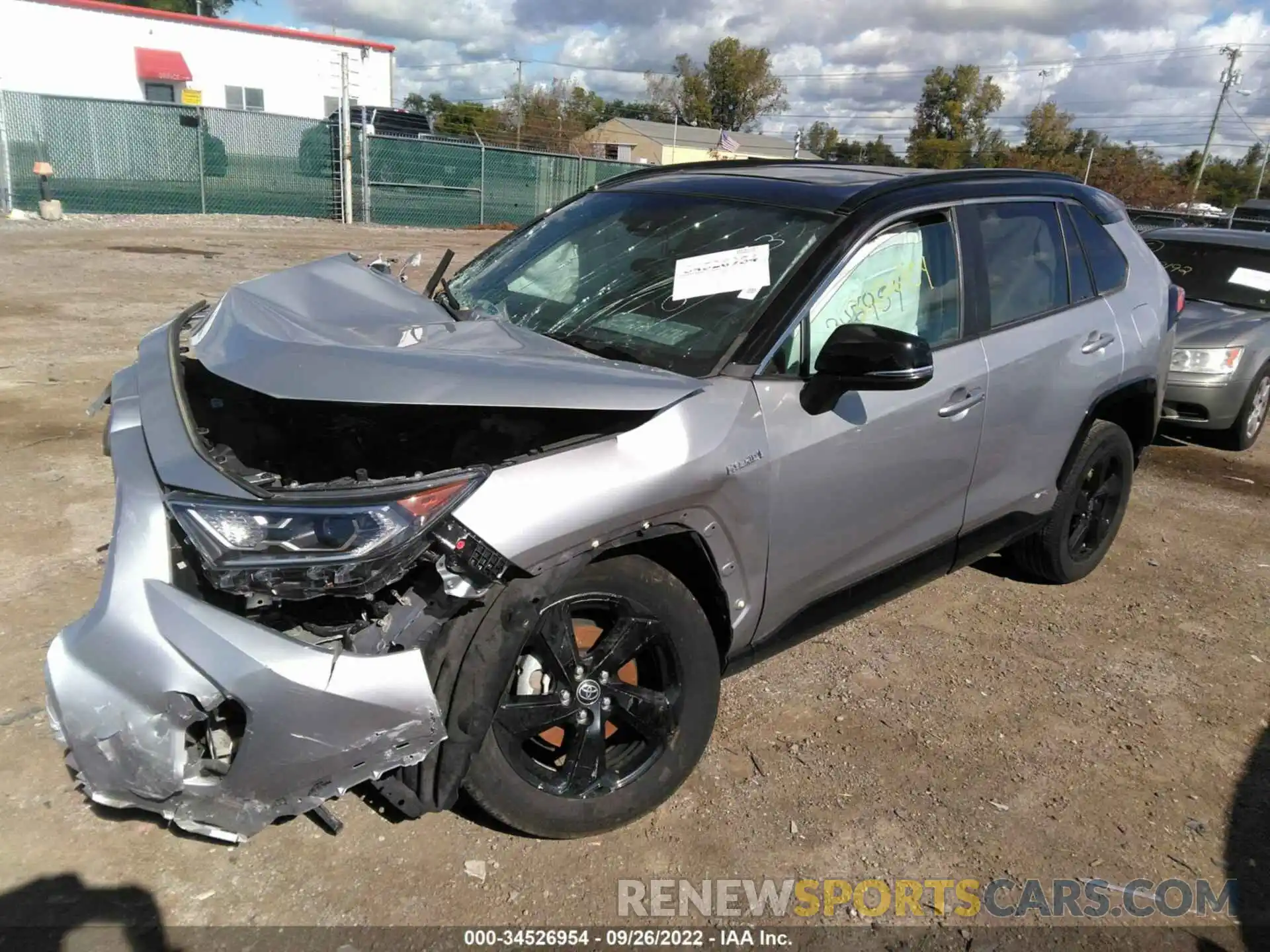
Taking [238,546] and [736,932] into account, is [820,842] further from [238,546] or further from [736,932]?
[238,546]

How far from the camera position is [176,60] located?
26859 millimetres

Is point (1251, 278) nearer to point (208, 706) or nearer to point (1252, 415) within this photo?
point (1252, 415)

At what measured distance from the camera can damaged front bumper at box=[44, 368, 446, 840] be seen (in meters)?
2.02

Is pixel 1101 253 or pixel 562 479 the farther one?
pixel 1101 253

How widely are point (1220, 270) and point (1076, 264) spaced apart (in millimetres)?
4753

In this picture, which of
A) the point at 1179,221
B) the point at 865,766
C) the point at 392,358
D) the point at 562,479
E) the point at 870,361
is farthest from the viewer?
the point at 1179,221

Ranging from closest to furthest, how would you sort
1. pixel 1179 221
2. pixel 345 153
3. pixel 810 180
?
pixel 810 180
pixel 1179 221
pixel 345 153

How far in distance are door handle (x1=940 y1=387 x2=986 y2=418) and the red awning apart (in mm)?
29783

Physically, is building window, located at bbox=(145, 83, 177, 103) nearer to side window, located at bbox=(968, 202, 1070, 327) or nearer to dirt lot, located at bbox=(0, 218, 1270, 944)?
dirt lot, located at bbox=(0, 218, 1270, 944)

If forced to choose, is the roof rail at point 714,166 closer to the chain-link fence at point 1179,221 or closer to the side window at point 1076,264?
the side window at point 1076,264

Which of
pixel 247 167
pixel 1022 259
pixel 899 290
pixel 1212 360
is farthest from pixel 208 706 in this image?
pixel 247 167

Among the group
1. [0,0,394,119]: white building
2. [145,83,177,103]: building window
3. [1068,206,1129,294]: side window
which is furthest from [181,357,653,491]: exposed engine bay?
[145,83,177,103]: building window

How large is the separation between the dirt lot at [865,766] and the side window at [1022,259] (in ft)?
4.70

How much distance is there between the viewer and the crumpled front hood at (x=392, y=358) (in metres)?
2.27
